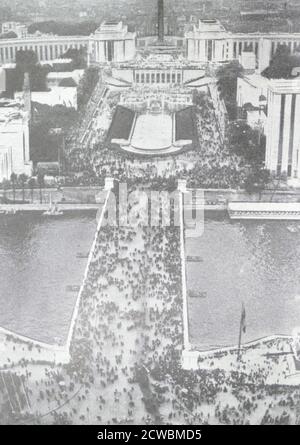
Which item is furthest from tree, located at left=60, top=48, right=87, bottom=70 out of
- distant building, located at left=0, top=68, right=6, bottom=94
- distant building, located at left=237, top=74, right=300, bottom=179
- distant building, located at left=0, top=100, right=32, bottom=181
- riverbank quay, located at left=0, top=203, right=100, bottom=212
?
riverbank quay, located at left=0, top=203, right=100, bottom=212

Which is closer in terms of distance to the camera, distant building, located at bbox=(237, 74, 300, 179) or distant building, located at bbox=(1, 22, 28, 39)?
distant building, located at bbox=(237, 74, 300, 179)

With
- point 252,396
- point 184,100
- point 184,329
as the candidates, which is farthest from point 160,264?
point 184,100

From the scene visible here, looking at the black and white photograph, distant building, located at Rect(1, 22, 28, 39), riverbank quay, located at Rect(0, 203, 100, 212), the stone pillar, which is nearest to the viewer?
the black and white photograph

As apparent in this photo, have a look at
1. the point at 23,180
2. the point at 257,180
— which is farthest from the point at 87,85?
the point at 257,180

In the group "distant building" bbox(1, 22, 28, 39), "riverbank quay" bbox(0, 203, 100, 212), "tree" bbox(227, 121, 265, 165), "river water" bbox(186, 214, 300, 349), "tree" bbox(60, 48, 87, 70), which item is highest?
"distant building" bbox(1, 22, 28, 39)

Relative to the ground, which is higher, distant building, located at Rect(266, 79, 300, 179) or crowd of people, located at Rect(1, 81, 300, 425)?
distant building, located at Rect(266, 79, 300, 179)

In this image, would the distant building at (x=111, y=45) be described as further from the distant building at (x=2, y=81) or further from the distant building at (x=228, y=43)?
the distant building at (x=2, y=81)

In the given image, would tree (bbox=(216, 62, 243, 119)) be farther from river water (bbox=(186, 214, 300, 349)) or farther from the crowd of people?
the crowd of people

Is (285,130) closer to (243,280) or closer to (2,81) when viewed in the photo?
(243,280)
